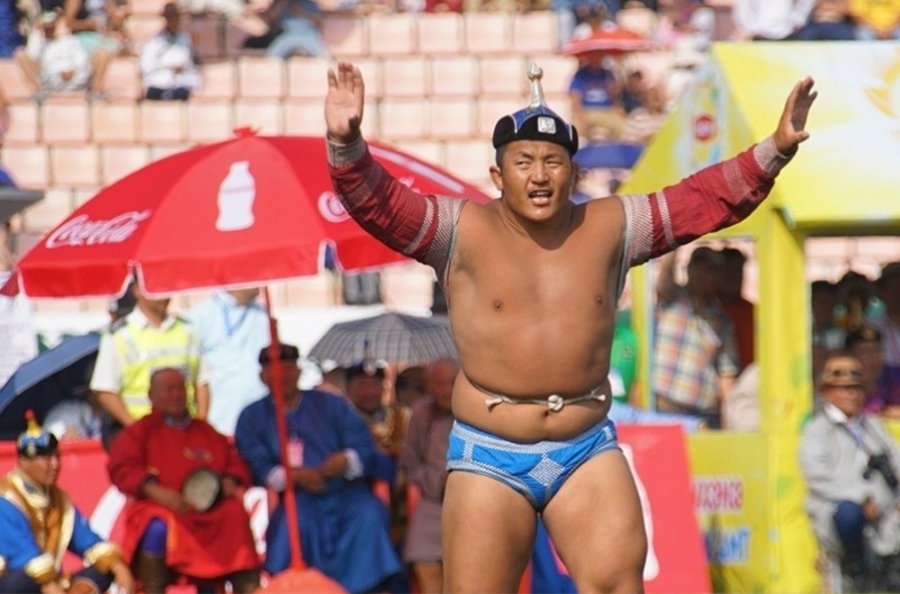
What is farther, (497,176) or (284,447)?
(284,447)

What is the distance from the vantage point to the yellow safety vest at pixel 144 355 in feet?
37.8

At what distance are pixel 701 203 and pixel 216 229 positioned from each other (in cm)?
336

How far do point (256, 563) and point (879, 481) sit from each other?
298 centimetres

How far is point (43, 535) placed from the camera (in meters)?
9.97

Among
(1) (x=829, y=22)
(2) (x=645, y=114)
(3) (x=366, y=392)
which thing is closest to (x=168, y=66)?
(2) (x=645, y=114)

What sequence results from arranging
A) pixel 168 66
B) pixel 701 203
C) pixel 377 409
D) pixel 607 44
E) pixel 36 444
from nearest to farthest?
pixel 701 203, pixel 36 444, pixel 377 409, pixel 607 44, pixel 168 66

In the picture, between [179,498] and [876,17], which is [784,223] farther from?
[876,17]

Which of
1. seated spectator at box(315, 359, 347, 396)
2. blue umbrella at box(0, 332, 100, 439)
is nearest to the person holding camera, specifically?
seated spectator at box(315, 359, 347, 396)

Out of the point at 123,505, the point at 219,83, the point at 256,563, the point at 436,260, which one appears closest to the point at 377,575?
the point at 256,563

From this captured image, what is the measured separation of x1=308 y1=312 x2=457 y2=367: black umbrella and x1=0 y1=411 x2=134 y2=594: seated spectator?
3042mm

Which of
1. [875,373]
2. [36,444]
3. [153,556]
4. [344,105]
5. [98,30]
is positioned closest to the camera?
[344,105]

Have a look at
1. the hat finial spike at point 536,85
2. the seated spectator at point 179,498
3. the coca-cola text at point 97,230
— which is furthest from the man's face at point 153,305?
the hat finial spike at point 536,85

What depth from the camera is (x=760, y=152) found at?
629cm

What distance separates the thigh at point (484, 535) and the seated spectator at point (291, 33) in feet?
45.6
